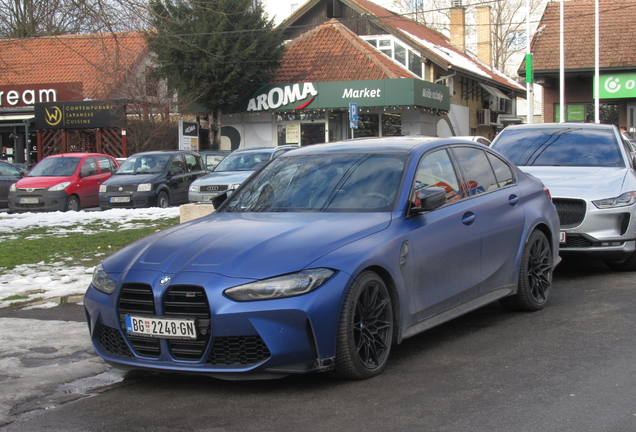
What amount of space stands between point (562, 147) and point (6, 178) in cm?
1888

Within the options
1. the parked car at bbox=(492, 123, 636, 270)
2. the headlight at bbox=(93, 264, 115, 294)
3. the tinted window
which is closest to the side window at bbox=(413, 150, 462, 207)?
the headlight at bbox=(93, 264, 115, 294)

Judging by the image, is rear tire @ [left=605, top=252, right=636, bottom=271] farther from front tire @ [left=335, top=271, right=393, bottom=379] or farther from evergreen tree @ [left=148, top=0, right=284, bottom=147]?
evergreen tree @ [left=148, top=0, right=284, bottom=147]

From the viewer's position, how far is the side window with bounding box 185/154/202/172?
22.1 meters

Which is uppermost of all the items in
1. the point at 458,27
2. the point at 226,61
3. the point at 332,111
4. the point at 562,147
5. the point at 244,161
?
the point at 458,27

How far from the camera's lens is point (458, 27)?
51.7 m

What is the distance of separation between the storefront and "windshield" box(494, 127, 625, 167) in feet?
77.7

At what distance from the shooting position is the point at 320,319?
4.55 meters

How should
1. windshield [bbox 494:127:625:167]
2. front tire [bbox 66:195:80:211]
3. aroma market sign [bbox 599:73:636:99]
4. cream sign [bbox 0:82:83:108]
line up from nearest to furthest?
windshield [bbox 494:127:625:167], front tire [bbox 66:195:80:211], aroma market sign [bbox 599:73:636:99], cream sign [bbox 0:82:83:108]

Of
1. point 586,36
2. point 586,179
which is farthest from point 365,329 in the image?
point 586,36

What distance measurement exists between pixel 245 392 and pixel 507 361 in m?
1.83

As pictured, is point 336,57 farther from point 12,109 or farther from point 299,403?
point 299,403

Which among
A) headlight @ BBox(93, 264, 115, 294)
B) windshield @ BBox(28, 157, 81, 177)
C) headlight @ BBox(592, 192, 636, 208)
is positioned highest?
windshield @ BBox(28, 157, 81, 177)

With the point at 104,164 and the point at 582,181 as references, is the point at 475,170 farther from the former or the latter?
the point at 104,164


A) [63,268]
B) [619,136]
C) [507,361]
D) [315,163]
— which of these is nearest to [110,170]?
[63,268]
